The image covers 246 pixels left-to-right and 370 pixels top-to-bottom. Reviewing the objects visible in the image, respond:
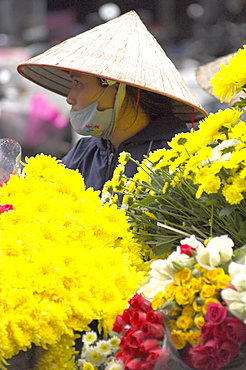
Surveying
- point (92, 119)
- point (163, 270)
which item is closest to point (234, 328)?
point (163, 270)

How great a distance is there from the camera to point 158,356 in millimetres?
661

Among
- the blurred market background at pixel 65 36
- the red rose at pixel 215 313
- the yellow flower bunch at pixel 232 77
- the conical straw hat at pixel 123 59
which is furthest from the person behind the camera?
the blurred market background at pixel 65 36

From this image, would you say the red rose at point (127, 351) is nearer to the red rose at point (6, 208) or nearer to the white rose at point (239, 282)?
the white rose at point (239, 282)

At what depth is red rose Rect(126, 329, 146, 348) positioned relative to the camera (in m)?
0.68

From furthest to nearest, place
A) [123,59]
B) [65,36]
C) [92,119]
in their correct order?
1. [65,36]
2. [92,119]
3. [123,59]

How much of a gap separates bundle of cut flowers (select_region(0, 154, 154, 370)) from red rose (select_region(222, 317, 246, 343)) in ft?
0.72

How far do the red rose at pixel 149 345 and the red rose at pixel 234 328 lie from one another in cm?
9

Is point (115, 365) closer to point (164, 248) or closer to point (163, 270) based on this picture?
point (163, 270)

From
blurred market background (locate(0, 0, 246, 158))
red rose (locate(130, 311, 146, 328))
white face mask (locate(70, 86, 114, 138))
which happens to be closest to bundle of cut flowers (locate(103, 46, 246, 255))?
red rose (locate(130, 311, 146, 328))

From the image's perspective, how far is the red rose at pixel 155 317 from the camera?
0.70m

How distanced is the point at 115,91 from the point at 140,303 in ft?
4.04

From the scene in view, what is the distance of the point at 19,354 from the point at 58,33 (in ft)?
8.73

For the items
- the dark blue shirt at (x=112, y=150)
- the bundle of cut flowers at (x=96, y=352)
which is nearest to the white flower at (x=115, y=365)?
the bundle of cut flowers at (x=96, y=352)

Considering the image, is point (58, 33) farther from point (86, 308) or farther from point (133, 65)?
point (86, 308)
